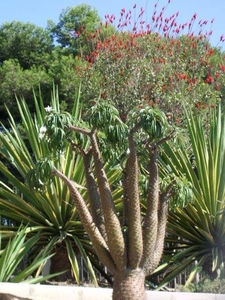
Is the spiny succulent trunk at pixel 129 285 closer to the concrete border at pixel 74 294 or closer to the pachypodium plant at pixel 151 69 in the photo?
the concrete border at pixel 74 294

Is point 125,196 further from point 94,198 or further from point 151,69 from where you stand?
point 151,69

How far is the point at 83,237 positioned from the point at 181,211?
158cm

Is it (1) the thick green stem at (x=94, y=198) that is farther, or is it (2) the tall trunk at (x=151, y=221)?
(1) the thick green stem at (x=94, y=198)

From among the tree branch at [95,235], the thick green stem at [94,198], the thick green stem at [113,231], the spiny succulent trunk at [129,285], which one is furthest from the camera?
the thick green stem at [94,198]

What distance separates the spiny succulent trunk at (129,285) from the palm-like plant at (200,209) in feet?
9.63

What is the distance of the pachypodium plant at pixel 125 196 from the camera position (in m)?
6.72

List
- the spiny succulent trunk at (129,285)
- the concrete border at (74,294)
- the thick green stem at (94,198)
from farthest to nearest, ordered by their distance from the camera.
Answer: the concrete border at (74,294) < the thick green stem at (94,198) < the spiny succulent trunk at (129,285)

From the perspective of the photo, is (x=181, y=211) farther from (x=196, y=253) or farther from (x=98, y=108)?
(x=98, y=108)

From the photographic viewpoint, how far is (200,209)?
9914 mm

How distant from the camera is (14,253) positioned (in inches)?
346

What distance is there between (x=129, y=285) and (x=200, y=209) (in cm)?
351

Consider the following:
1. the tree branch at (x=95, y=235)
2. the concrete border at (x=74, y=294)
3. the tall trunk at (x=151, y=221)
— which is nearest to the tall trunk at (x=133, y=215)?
the tall trunk at (x=151, y=221)

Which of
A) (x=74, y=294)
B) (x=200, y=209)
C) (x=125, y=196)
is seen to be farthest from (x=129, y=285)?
(x=200, y=209)

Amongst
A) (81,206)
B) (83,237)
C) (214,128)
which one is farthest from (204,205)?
(81,206)
